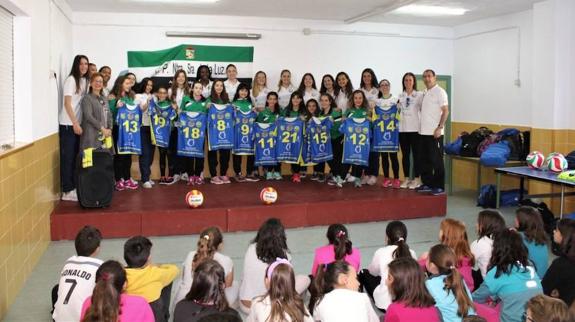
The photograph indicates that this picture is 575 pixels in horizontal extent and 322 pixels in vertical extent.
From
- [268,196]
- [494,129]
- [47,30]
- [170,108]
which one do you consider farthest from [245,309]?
[494,129]

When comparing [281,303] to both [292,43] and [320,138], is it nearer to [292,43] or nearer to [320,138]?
[320,138]

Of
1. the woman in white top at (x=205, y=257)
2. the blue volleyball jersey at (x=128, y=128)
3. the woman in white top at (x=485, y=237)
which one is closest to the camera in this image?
the woman in white top at (x=205, y=257)

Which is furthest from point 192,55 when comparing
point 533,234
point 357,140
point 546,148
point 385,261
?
point 533,234

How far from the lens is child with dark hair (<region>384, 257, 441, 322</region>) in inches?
101

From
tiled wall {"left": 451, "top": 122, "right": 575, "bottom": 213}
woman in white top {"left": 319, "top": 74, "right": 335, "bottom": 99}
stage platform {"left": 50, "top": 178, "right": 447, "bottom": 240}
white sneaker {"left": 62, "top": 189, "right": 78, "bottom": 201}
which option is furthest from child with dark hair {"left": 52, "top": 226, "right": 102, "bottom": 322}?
tiled wall {"left": 451, "top": 122, "right": 575, "bottom": 213}

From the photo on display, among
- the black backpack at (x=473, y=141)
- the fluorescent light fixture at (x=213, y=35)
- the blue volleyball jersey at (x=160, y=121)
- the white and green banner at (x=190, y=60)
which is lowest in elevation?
the black backpack at (x=473, y=141)

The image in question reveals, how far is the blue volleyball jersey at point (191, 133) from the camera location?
25.3ft

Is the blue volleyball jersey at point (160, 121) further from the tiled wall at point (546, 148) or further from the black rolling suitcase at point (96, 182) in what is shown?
the tiled wall at point (546, 148)

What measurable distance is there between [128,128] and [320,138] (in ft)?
8.92

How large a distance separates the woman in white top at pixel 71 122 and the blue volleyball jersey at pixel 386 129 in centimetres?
394

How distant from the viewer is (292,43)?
944 centimetres

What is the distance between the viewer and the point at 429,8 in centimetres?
845

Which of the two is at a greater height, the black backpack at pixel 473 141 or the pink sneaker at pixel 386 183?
the black backpack at pixel 473 141

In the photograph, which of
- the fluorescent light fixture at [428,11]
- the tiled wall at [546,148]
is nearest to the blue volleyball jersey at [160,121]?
the fluorescent light fixture at [428,11]
